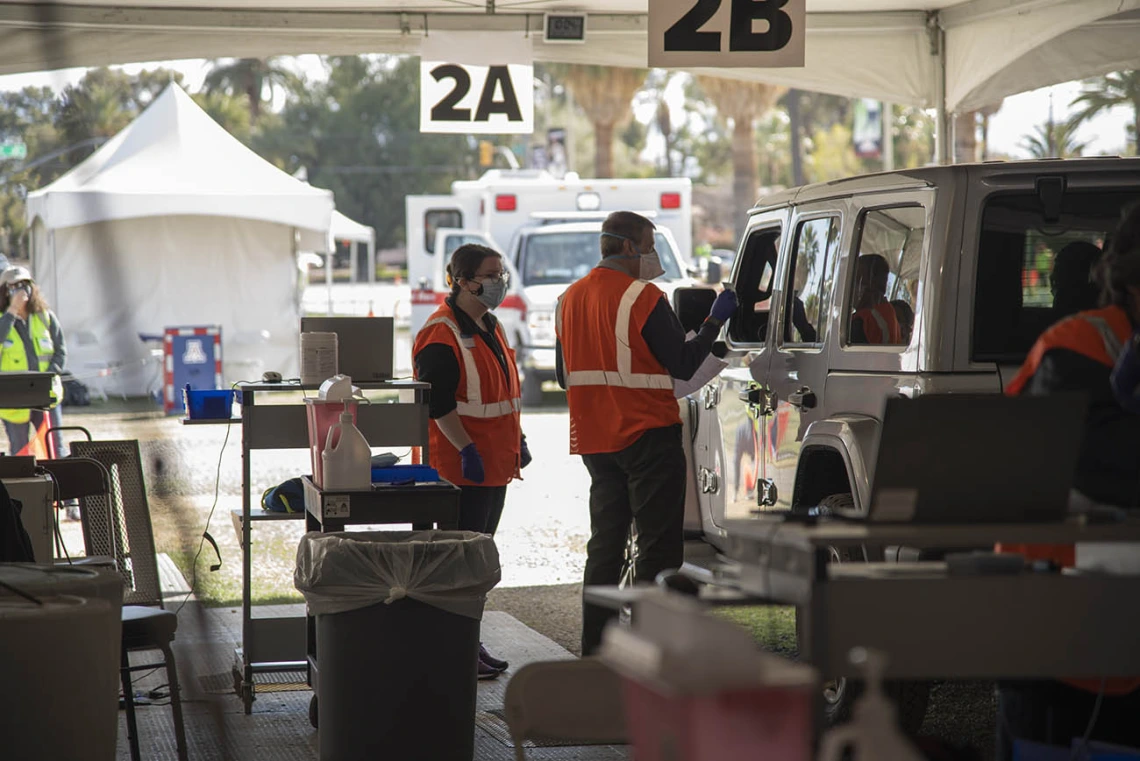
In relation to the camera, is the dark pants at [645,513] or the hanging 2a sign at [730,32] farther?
the hanging 2a sign at [730,32]

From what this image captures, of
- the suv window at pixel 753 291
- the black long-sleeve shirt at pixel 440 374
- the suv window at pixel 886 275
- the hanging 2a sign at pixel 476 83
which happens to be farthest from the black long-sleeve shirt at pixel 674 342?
the hanging 2a sign at pixel 476 83

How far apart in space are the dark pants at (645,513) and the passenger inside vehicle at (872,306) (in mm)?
1018

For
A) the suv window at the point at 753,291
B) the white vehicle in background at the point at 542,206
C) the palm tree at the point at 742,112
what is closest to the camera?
the suv window at the point at 753,291

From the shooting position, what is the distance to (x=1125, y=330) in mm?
3586

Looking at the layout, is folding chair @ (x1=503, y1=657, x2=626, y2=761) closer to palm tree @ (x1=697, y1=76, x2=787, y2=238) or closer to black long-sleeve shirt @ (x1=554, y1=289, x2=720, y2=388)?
black long-sleeve shirt @ (x1=554, y1=289, x2=720, y2=388)

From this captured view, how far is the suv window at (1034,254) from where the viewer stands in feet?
17.5

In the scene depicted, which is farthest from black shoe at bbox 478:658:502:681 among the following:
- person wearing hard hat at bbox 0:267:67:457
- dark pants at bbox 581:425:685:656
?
person wearing hard hat at bbox 0:267:67:457

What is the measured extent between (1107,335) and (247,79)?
207 ft

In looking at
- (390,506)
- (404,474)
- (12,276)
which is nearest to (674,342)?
(404,474)

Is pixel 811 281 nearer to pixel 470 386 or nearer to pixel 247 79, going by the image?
pixel 470 386

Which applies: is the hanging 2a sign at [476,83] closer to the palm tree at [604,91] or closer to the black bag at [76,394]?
the black bag at [76,394]

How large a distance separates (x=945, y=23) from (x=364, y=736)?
6799mm

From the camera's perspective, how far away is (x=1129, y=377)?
3.37 meters

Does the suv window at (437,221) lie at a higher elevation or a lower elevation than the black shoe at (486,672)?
higher
